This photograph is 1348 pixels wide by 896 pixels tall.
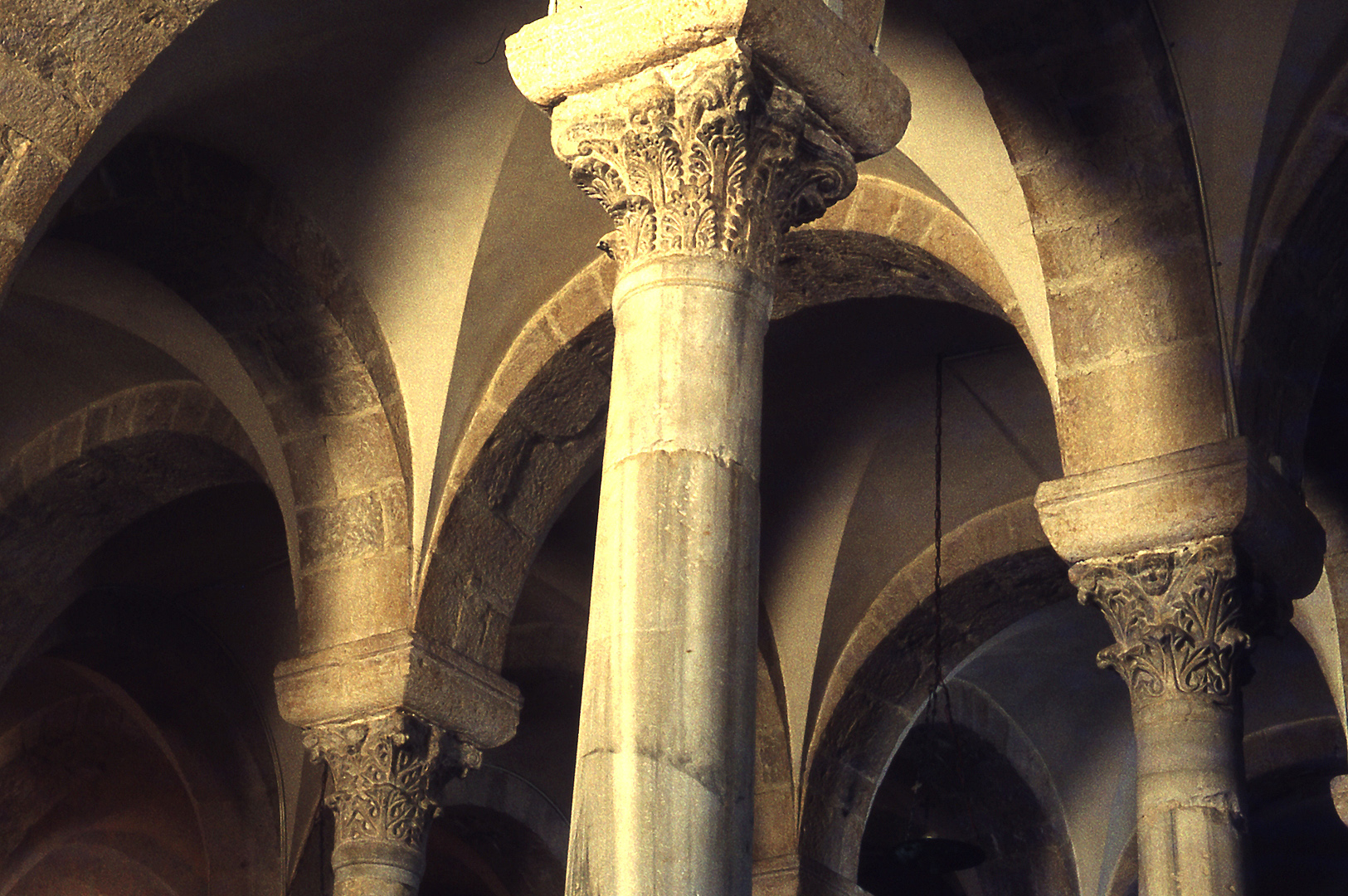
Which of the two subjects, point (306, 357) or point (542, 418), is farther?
point (542, 418)

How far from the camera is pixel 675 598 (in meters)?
3.50

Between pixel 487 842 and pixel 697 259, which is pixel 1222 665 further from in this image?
pixel 487 842

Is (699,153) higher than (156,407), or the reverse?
(156,407)

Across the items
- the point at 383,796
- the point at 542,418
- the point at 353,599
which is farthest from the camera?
the point at 542,418

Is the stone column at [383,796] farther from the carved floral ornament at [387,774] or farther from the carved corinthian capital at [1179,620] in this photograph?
the carved corinthian capital at [1179,620]

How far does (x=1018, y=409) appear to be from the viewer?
8.76 meters

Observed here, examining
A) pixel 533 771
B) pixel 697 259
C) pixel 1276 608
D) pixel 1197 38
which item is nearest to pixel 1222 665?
pixel 1276 608

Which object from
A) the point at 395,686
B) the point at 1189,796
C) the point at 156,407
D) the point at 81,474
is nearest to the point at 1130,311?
the point at 1189,796

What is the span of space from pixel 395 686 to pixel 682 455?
10.3 ft

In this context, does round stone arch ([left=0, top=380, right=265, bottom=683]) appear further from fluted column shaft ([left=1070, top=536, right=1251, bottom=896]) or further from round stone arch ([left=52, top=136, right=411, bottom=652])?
fluted column shaft ([left=1070, top=536, right=1251, bottom=896])

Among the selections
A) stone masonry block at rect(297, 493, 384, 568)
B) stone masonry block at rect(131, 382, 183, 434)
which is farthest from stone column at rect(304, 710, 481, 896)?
stone masonry block at rect(131, 382, 183, 434)

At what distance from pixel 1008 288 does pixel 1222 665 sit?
1579mm

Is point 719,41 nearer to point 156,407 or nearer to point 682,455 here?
point 682,455

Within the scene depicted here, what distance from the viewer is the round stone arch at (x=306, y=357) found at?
651 centimetres
